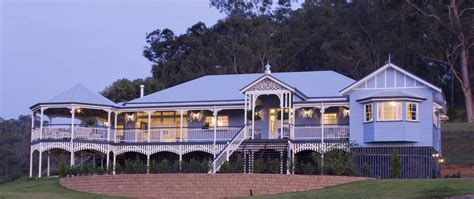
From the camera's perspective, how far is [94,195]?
39156 millimetres

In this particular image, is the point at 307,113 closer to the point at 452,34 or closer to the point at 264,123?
the point at 264,123

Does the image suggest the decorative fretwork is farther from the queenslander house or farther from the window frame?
the window frame

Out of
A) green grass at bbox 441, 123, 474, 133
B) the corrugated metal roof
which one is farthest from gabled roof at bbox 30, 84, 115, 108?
green grass at bbox 441, 123, 474, 133

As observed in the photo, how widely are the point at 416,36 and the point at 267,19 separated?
16.6 metres

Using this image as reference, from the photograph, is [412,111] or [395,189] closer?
[395,189]

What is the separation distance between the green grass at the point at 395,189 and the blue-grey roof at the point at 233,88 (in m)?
12.0

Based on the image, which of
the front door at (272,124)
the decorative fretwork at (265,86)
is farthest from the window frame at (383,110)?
the front door at (272,124)

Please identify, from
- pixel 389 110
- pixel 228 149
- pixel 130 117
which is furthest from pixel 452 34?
pixel 228 149

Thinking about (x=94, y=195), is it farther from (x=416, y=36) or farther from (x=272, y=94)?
(x=416, y=36)

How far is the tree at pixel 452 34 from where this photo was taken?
6794 cm

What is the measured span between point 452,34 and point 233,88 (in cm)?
2524

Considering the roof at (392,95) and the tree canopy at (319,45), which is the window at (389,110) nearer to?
the roof at (392,95)

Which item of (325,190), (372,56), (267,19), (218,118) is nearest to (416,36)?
(372,56)

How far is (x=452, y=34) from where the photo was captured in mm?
69062
